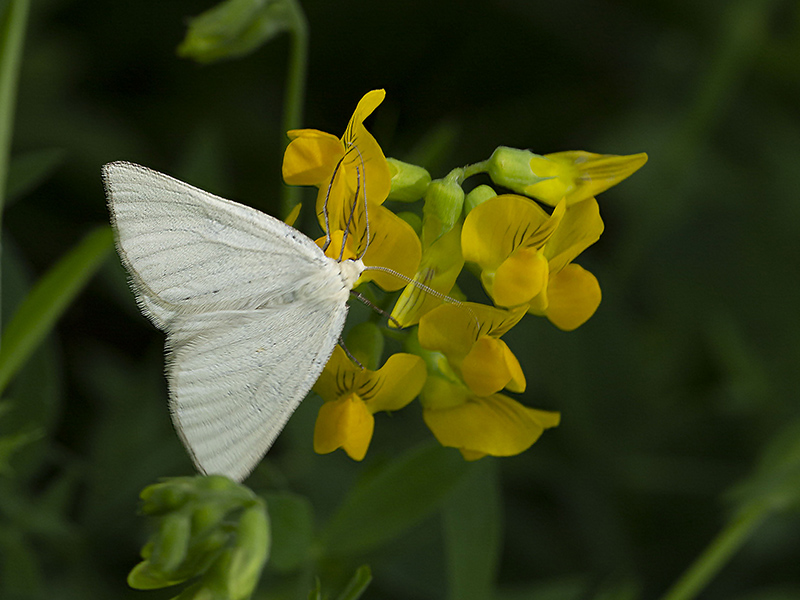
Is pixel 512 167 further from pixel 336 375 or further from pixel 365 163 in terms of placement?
pixel 336 375

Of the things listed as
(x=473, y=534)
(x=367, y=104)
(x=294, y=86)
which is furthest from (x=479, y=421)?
(x=294, y=86)

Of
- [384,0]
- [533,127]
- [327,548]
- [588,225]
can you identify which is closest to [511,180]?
[588,225]

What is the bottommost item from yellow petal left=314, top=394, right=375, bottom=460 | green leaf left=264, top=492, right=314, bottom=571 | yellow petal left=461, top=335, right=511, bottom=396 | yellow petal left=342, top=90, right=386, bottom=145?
green leaf left=264, top=492, right=314, bottom=571

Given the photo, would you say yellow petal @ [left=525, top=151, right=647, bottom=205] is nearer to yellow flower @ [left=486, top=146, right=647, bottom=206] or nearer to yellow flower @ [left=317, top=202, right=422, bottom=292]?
yellow flower @ [left=486, top=146, right=647, bottom=206]

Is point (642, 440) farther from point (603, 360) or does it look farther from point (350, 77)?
point (350, 77)

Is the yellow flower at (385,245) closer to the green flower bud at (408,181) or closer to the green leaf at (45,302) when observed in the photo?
the green flower bud at (408,181)

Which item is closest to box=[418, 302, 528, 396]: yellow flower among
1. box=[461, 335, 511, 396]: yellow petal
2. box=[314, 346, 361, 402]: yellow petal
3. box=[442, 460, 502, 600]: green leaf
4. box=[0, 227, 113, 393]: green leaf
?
box=[461, 335, 511, 396]: yellow petal
